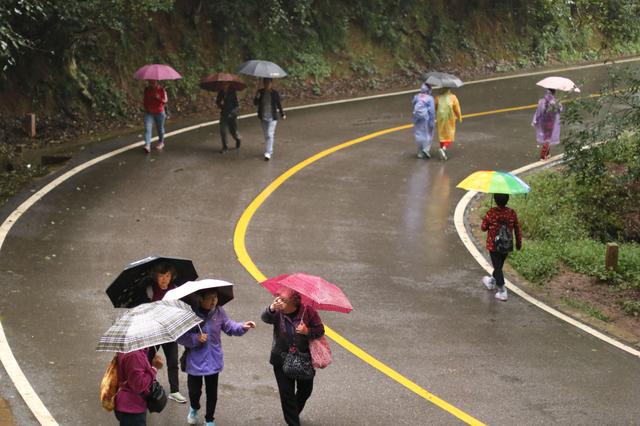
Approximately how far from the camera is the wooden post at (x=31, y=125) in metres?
20.5

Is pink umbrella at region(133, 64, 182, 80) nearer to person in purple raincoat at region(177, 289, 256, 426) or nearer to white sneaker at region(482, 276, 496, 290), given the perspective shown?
A: white sneaker at region(482, 276, 496, 290)

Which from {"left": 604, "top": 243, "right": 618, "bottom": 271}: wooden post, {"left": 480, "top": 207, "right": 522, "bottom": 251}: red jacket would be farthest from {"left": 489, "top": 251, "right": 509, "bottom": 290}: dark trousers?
{"left": 604, "top": 243, "right": 618, "bottom": 271}: wooden post

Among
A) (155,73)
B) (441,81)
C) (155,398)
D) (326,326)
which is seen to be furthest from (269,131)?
(155,398)

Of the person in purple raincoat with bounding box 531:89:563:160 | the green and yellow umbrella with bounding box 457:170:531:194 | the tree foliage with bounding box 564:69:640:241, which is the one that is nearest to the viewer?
the green and yellow umbrella with bounding box 457:170:531:194

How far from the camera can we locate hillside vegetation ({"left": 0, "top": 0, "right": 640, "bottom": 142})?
21.0 m

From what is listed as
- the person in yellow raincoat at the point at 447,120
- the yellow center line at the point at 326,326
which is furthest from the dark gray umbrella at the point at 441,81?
the yellow center line at the point at 326,326

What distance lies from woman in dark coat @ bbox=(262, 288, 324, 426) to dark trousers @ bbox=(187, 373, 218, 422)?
1.96 feet

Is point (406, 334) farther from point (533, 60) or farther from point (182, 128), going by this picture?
point (533, 60)

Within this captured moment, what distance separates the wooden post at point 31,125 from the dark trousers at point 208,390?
525 inches

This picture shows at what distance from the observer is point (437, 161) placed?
66.6 ft

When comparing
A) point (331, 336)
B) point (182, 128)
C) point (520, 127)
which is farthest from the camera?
point (520, 127)

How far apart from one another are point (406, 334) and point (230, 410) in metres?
3.00

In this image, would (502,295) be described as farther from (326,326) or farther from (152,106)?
(152,106)

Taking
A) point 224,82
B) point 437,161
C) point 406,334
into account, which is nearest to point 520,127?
point 437,161
